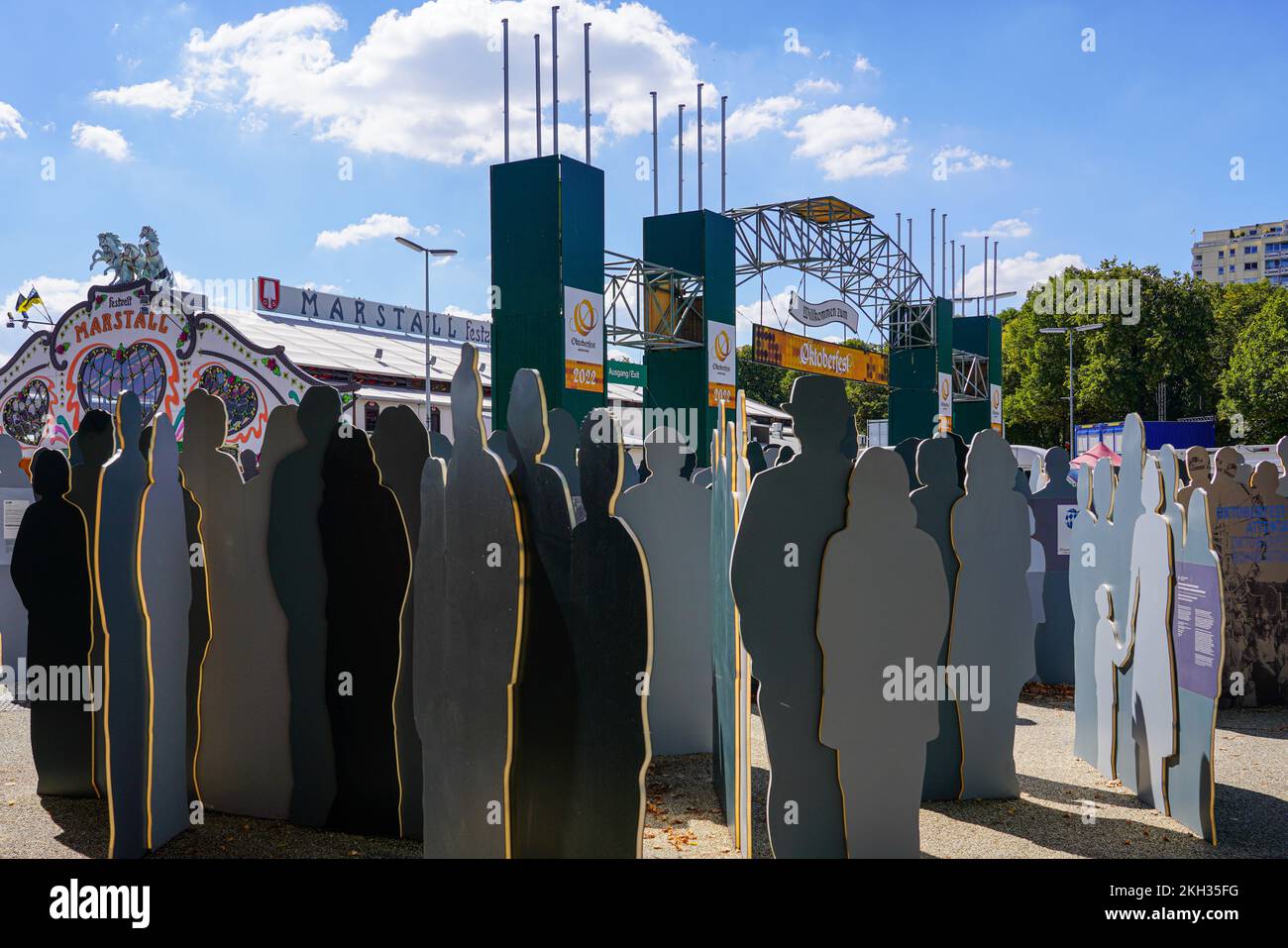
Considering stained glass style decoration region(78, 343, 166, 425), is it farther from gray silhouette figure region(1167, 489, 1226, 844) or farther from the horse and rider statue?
gray silhouette figure region(1167, 489, 1226, 844)

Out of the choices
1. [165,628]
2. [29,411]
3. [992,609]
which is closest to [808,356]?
[992,609]

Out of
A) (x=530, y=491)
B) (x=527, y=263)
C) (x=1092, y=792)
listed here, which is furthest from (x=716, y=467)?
(x=527, y=263)

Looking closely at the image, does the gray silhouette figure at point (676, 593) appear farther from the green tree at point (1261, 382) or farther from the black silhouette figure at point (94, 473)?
the green tree at point (1261, 382)

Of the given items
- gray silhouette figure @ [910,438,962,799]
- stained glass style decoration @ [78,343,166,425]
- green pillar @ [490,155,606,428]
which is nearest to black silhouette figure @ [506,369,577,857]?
gray silhouette figure @ [910,438,962,799]

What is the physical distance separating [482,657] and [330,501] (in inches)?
64.1

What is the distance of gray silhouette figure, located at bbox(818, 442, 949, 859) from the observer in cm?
409

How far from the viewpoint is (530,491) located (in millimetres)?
3789

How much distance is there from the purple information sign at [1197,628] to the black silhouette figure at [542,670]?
3.34 metres

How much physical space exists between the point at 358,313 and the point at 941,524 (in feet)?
109

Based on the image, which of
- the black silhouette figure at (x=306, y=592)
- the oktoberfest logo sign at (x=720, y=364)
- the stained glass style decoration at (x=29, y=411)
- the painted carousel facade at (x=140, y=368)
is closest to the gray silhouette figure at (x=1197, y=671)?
the black silhouette figure at (x=306, y=592)

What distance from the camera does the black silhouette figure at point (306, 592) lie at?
4988mm

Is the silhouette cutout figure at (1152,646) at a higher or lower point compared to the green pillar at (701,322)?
lower

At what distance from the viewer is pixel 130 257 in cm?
2616
